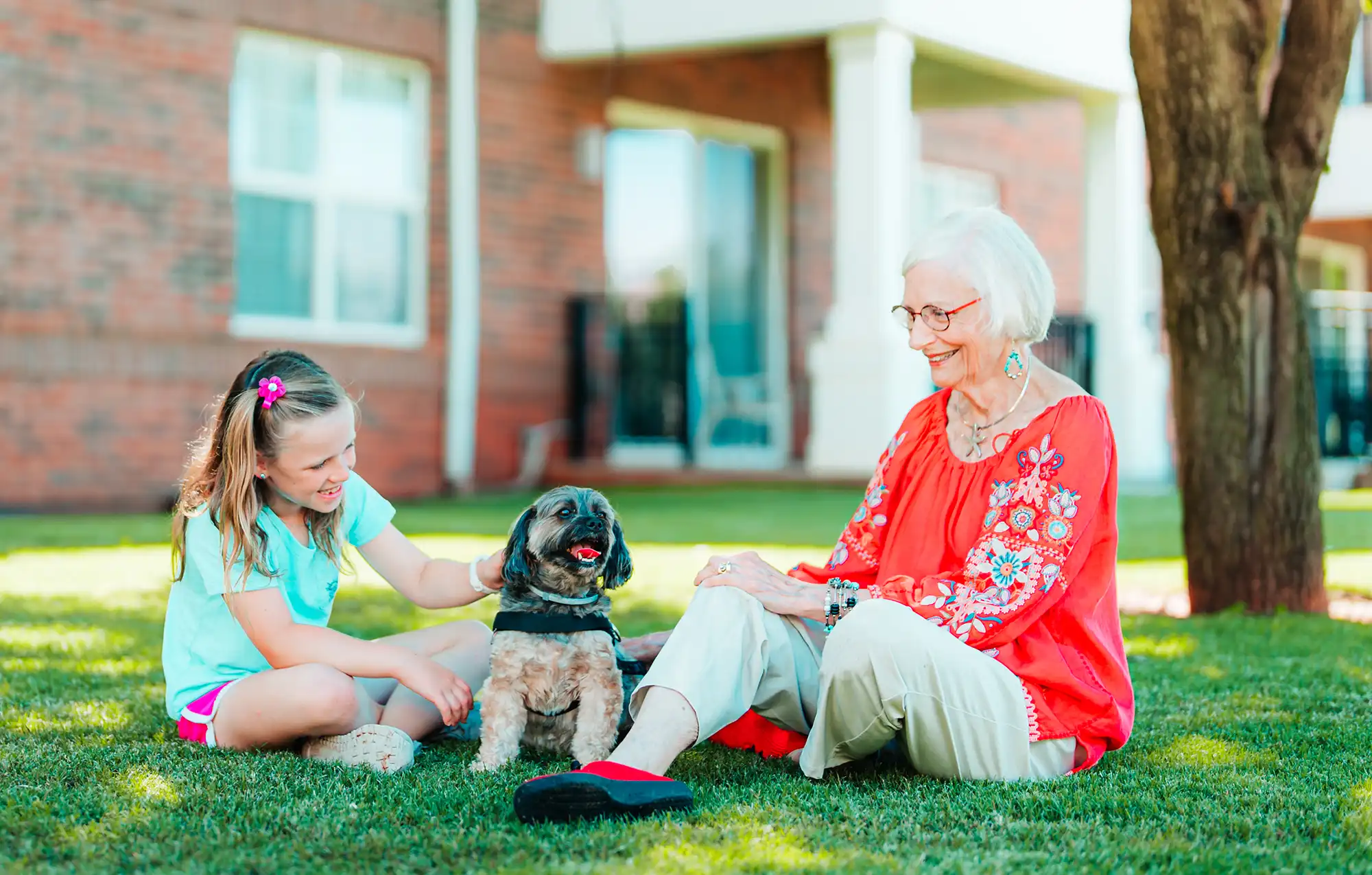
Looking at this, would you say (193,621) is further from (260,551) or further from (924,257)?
(924,257)

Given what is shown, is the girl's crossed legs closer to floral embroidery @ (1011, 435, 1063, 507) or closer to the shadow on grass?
the shadow on grass

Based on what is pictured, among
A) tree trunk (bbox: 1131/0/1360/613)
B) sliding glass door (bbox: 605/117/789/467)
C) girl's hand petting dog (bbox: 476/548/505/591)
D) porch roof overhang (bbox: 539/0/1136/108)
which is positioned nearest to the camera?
girl's hand petting dog (bbox: 476/548/505/591)

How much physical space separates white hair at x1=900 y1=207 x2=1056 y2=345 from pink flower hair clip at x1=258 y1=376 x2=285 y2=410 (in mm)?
1374

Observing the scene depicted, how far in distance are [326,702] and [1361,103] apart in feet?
59.0

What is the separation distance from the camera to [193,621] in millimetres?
3367

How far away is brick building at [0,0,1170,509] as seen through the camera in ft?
31.7

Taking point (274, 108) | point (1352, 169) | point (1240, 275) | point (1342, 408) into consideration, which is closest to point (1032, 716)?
point (1240, 275)

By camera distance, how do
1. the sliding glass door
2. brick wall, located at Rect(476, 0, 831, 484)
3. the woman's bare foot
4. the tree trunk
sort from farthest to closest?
the sliding glass door
brick wall, located at Rect(476, 0, 831, 484)
the tree trunk
the woman's bare foot

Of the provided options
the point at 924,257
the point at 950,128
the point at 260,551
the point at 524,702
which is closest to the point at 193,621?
the point at 260,551

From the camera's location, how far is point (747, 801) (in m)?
2.87

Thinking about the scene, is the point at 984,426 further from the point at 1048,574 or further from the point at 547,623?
the point at 547,623

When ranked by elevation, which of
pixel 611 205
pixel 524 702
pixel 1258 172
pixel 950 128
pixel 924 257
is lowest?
pixel 524 702

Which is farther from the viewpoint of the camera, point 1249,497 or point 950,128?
point 950,128

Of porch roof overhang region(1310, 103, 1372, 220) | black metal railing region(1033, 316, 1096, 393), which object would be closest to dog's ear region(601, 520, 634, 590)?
black metal railing region(1033, 316, 1096, 393)
